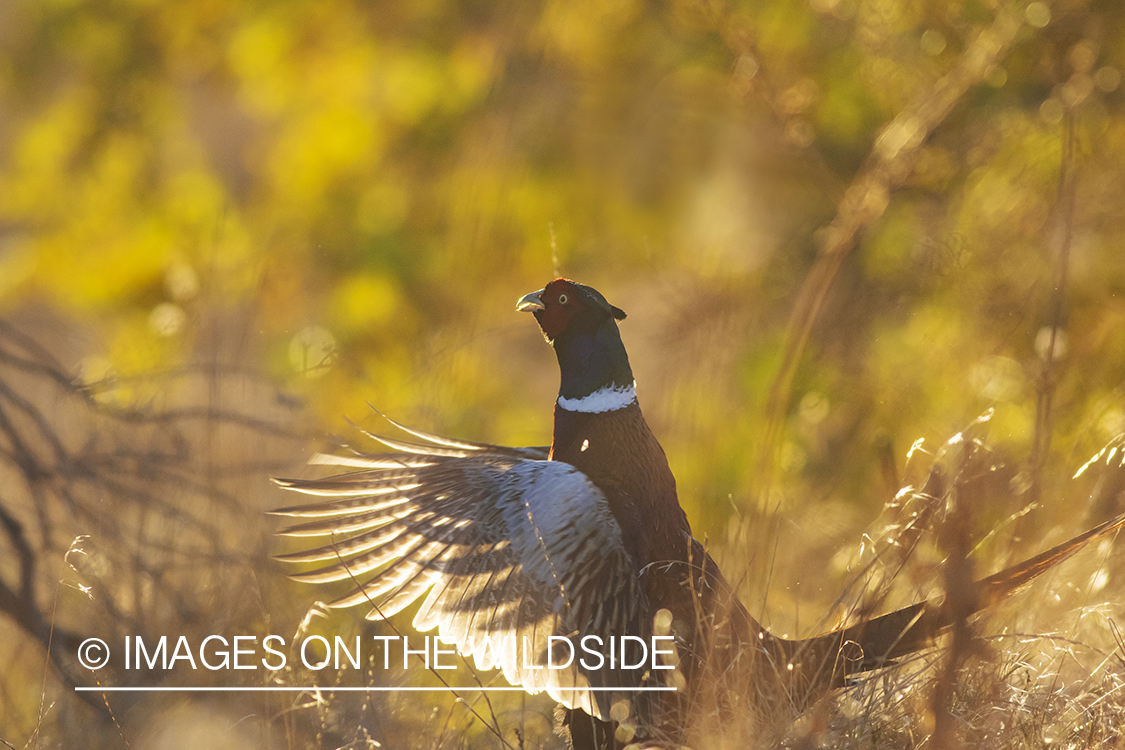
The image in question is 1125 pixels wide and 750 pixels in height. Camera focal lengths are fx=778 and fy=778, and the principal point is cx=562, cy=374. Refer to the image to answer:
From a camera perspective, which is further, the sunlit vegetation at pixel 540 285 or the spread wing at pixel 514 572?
the sunlit vegetation at pixel 540 285

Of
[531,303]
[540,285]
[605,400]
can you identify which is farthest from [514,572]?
[540,285]

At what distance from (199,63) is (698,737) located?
238 inches

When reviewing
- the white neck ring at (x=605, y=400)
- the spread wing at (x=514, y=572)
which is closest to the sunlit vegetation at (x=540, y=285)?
the spread wing at (x=514, y=572)

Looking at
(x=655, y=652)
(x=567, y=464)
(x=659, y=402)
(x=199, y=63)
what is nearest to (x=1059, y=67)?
(x=659, y=402)

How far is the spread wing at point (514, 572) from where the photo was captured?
1.94 metres

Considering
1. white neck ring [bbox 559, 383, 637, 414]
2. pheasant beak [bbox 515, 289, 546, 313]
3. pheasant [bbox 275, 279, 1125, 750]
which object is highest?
pheasant beak [bbox 515, 289, 546, 313]

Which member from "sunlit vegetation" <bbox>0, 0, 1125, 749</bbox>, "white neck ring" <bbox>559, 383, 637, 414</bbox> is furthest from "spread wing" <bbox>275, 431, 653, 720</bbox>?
"sunlit vegetation" <bbox>0, 0, 1125, 749</bbox>

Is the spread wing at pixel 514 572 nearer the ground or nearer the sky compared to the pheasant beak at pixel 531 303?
nearer the ground

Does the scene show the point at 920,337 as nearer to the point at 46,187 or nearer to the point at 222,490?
the point at 222,490

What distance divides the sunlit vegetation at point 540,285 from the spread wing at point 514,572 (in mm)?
282

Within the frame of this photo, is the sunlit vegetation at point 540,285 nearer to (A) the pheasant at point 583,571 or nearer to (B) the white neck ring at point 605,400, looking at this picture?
(A) the pheasant at point 583,571

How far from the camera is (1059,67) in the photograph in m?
3.81

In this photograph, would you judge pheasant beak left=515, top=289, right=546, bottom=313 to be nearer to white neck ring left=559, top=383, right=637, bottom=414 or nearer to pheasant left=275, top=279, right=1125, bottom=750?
pheasant left=275, top=279, right=1125, bottom=750

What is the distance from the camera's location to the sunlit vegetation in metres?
2.18
